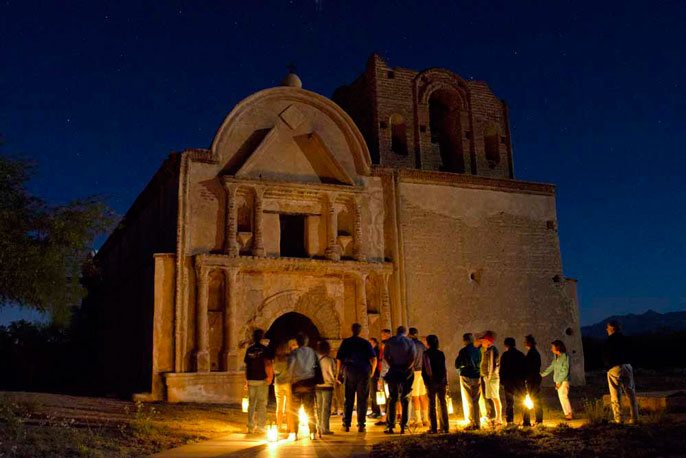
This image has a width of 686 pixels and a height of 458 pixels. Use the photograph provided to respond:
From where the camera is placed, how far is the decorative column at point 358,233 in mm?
16688

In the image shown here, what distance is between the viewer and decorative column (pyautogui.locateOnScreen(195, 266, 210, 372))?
14.8 meters

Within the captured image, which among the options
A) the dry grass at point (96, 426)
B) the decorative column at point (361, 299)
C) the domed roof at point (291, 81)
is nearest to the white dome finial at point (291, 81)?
the domed roof at point (291, 81)

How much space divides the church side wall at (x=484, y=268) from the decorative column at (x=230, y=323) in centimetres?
447

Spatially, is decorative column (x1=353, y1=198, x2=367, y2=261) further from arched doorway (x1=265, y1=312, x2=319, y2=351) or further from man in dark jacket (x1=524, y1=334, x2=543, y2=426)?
man in dark jacket (x1=524, y1=334, x2=543, y2=426)

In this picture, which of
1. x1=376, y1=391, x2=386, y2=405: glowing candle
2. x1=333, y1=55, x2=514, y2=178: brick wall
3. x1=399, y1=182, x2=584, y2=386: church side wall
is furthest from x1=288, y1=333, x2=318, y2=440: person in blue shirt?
x1=333, y1=55, x2=514, y2=178: brick wall

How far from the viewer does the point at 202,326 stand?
14969 millimetres

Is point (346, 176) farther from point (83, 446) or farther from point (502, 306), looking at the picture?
point (83, 446)

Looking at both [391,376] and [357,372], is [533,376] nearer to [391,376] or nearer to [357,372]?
[391,376]

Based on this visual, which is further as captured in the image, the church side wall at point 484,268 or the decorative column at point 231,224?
the church side wall at point 484,268

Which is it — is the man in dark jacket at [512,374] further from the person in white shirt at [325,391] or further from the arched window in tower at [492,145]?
the arched window in tower at [492,145]

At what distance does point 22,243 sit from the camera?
1262 centimetres

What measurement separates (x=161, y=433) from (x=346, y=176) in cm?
894

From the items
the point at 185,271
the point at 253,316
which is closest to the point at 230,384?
the point at 253,316

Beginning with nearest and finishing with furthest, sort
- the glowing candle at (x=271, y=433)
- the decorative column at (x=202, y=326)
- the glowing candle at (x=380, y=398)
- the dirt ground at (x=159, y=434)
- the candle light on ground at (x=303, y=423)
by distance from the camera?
the dirt ground at (x=159, y=434) < the glowing candle at (x=271, y=433) < the candle light on ground at (x=303, y=423) < the glowing candle at (x=380, y=398) < the decorative column at (x=202, y=326)
